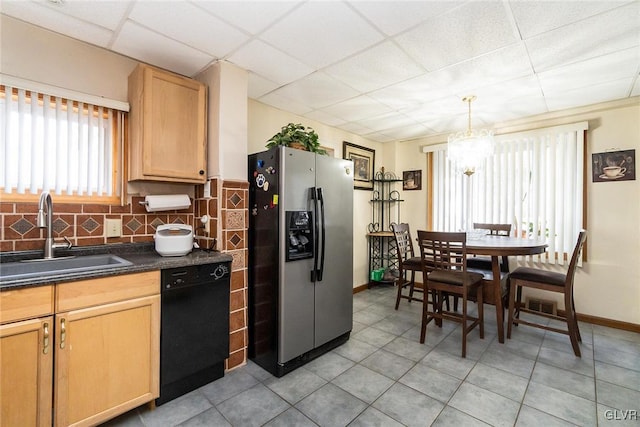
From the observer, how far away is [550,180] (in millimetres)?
3430

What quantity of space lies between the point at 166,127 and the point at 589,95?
13.4ft

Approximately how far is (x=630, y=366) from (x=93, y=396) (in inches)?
151

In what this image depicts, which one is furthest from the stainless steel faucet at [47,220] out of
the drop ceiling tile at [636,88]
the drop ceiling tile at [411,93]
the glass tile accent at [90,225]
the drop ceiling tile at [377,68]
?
the drop ceiling tile at [636,88]

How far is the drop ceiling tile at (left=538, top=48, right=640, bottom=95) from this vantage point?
217cm

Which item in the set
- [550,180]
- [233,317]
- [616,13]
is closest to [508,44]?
[616,13]

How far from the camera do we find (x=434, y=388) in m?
1.99

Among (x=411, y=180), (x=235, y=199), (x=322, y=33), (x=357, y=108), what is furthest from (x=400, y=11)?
(x=411, y=180)

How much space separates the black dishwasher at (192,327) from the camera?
1.78 meters

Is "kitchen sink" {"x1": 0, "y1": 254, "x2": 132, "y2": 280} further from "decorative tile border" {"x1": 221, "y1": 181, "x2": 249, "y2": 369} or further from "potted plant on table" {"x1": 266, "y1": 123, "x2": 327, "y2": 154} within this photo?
"potted plant on table" {"x1": 266, "y1": 123, "x2": 327, "y2": 154}

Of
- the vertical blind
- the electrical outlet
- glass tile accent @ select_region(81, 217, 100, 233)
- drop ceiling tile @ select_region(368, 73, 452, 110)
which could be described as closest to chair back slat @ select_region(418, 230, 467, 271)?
the vertical blind

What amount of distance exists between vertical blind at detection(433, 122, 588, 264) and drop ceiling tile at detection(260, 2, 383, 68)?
83.5 inches

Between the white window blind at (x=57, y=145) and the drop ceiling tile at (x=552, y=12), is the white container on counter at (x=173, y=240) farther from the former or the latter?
the drop ceiling tile at (x=552, y=12)

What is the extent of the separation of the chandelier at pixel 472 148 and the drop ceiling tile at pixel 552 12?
1.14 meters

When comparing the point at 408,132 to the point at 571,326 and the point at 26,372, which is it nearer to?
the point at 571,326
